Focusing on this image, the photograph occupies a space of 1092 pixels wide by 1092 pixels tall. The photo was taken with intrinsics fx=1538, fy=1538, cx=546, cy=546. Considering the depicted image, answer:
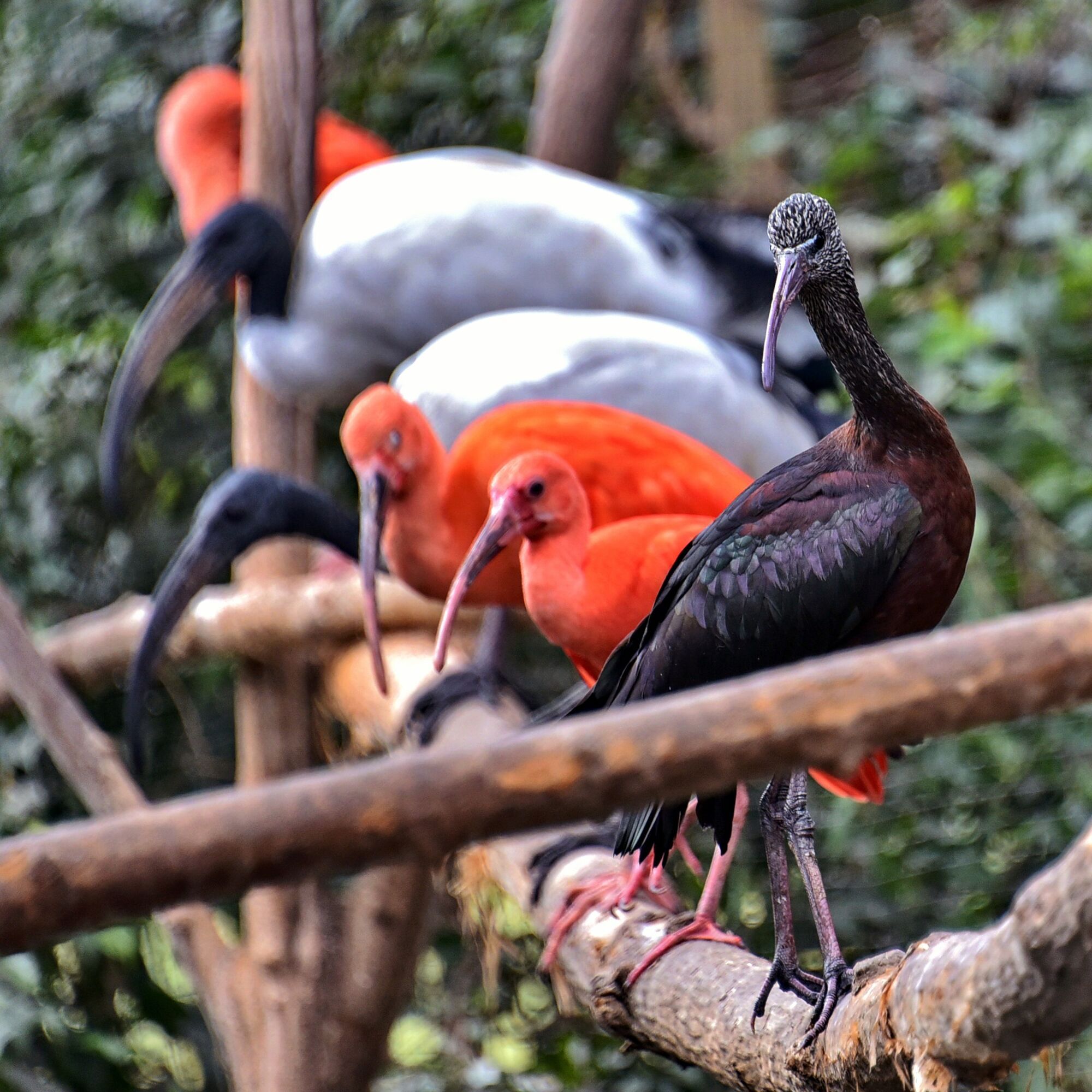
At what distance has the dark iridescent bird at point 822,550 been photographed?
997 millimetres

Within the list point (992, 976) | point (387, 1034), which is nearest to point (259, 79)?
point (387, 1034)

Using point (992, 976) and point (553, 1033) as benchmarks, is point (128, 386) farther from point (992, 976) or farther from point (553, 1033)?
point (992, 976)

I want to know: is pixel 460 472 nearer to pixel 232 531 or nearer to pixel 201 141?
pixel 232 531

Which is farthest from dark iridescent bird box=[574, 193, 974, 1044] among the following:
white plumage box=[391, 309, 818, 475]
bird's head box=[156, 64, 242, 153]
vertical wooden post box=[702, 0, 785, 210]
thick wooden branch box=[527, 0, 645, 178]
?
bird's head box=[156, 64, 242, 153]

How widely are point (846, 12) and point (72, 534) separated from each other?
231 centimetres

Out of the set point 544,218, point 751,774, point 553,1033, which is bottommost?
point 553,1033

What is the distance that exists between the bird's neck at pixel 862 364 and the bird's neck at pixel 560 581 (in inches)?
14.6

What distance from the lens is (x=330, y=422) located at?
3.55 meters

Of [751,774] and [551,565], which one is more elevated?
[751,774]

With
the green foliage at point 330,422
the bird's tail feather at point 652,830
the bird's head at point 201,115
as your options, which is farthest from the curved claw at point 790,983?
the bird's head at point 201,115

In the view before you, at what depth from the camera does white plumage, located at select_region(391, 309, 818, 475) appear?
6.95 feet

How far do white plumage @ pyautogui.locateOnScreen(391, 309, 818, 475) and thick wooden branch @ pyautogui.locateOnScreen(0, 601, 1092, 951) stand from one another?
5.06ft

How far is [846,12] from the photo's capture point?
154 inches

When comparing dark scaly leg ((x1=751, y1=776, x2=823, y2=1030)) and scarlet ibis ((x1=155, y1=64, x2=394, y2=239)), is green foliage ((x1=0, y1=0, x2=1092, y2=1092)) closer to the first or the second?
scarlet ibis ((x1=155, y1=64, x2=394, y2=239))
